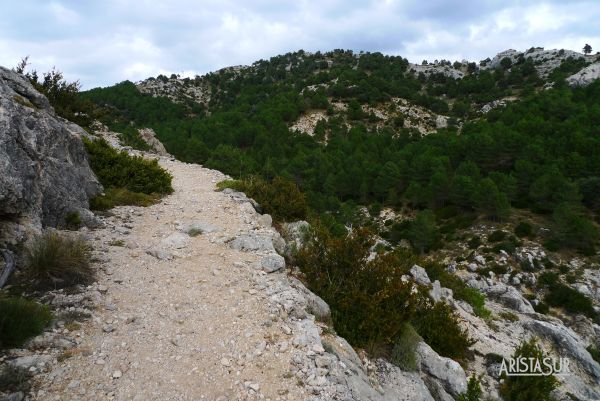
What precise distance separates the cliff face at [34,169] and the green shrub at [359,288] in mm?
5442

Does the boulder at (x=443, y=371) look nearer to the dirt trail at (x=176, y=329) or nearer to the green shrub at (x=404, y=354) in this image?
the green shrub at (x=404, y=354)

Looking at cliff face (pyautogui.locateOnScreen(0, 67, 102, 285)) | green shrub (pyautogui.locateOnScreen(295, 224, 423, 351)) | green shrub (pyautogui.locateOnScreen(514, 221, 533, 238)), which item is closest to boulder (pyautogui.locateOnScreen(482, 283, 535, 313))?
green shrub (pyautogui.locateOnScreen(295, 224, 423, 351))

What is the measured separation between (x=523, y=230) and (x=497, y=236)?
2.60 metres

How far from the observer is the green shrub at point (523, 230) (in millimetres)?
31058

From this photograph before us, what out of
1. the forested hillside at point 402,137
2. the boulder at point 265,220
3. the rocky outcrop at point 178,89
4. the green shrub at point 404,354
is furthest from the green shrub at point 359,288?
the rocky outcrop at point 178,89

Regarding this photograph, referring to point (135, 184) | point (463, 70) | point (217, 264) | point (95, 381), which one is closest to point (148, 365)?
point (95, 381)

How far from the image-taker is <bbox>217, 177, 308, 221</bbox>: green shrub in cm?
1180

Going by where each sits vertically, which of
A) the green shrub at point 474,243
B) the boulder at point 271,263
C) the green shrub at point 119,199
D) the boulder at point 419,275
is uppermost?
the green shrub at point 119,199

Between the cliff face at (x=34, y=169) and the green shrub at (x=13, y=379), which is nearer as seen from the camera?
the green shrub at (x=13, y=379)

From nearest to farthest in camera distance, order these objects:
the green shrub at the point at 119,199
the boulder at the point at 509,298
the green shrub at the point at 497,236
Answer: the green shrub at the point at 119,199
the boulder at the point at 509,298
the green shrub at the point at 497,236

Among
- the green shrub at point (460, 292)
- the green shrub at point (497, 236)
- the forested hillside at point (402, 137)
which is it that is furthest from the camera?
the forested hillside at point (402, 137)

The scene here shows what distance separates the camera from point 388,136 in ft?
180

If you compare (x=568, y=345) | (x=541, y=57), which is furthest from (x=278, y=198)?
(x=541, y=57)

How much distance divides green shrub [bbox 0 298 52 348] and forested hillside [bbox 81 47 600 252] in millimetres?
16512
